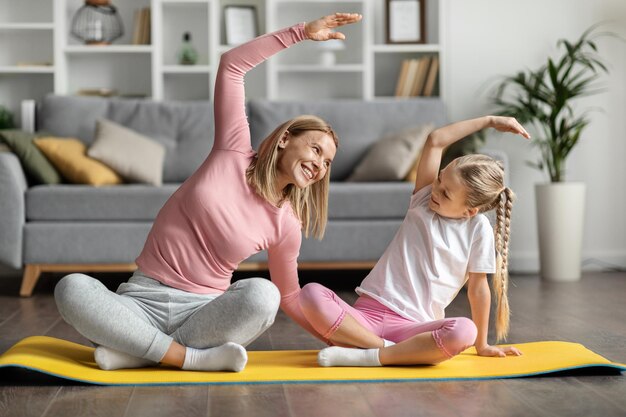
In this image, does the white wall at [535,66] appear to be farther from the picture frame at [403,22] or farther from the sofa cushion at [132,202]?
the sofa cushion at [132,202]

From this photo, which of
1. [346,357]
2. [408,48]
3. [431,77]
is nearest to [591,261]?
[431,77]

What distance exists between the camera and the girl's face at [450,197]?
232 centimetres

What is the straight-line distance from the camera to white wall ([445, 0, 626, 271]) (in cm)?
516

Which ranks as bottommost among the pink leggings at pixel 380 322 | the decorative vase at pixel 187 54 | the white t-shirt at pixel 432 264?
the pink leggings at pixel 380 322

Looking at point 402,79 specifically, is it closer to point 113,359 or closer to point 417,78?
point 417,78

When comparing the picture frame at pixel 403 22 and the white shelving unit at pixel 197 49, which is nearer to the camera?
the white shelving unit at pixel 197 49

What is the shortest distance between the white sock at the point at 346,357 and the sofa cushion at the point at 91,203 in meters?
1.94

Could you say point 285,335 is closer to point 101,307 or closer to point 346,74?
point 101,307

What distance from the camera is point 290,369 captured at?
222cm

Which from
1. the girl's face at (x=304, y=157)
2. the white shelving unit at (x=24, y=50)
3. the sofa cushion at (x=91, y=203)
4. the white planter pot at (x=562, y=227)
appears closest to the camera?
the girl's face at (x=304, y=157)

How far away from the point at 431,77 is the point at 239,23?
1.13 metres

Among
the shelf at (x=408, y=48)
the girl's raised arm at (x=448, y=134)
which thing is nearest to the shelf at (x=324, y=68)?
the shelf at (x=408, y=48)

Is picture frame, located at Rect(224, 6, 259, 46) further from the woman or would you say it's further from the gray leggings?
the gray leggings

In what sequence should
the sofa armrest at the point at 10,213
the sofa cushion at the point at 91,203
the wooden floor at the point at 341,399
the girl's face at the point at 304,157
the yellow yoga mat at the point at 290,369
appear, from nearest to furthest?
1. the wooden floor at the point at 341,399
2. the yellow yoga mat at the point at 290,369
3. the girl's face at the point at 304,157
4. the sofa armrest at the point at 10,213
5. the sofa cushion at the point at 91,203
